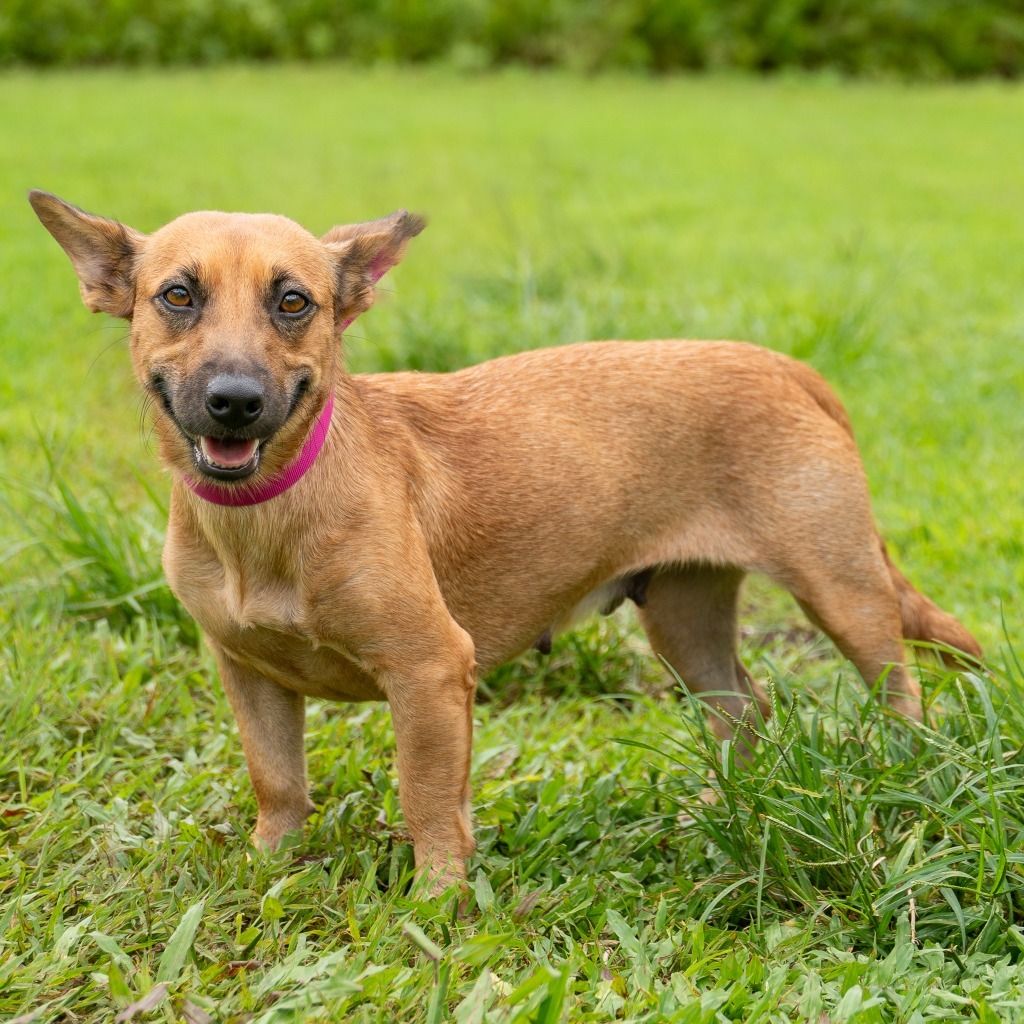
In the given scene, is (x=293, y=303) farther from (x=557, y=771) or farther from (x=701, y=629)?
(x=701, y=629)

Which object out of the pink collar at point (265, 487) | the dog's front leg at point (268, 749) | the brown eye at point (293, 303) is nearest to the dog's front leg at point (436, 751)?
the dog's front leg at point (268, 749)

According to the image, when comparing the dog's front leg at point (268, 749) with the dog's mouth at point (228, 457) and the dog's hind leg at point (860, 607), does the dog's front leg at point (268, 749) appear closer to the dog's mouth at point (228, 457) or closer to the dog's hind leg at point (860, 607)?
the dog's mouth at point (228, 457)

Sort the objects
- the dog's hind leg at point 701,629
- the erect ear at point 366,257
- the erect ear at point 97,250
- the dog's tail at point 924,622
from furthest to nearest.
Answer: the dog's hind leg at point 701,629 → the dog's tail at point 924,622 → the erect ear at point 366,257 → the erect ear at point 97,250

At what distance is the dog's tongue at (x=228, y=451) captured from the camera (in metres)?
3.07

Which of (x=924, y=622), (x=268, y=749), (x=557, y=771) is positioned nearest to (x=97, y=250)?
(x=268, y=749)

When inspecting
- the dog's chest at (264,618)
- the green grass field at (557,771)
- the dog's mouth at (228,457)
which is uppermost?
the dog's mouth at (228,457)

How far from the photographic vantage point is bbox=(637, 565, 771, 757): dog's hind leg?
13.7 ft

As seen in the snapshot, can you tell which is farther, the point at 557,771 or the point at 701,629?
the point at 701,629

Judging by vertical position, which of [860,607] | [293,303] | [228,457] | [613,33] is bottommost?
[613,33]

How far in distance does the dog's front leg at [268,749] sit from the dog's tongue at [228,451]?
0.68 m

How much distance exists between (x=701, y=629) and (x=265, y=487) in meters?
1.62

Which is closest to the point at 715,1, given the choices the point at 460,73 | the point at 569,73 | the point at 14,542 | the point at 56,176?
the point at 569,73

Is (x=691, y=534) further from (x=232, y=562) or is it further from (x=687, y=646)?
(x=232, y=562)

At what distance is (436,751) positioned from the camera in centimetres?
329
